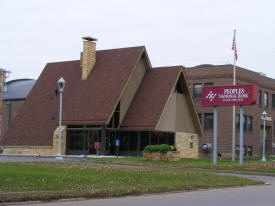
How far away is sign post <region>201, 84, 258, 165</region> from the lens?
102ft

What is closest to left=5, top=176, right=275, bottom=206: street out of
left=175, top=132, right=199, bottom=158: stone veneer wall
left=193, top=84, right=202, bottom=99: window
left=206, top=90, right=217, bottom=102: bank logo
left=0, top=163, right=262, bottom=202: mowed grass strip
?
left=0, top=163, right=262, bottom=202: mowed grass strip

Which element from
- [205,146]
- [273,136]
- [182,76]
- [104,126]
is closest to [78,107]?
[104,126]

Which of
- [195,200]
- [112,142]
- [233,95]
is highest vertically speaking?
[233,95]

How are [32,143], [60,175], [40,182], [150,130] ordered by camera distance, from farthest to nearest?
[32,143] → [150,130] → [60,175] → [40,182]

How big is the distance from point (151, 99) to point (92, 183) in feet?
91.1

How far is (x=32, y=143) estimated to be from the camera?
45094mm

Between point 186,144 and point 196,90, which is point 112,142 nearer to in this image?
point 186,144

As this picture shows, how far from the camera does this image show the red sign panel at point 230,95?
31.2 metres

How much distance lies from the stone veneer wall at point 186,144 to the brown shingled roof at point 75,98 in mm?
7119

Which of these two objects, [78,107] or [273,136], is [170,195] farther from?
[273,136]

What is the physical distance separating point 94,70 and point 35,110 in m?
6.53

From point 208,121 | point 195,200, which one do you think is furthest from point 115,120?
point 195,200

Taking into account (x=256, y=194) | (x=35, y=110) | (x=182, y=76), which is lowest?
(x=256, y=194)

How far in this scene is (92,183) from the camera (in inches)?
641
